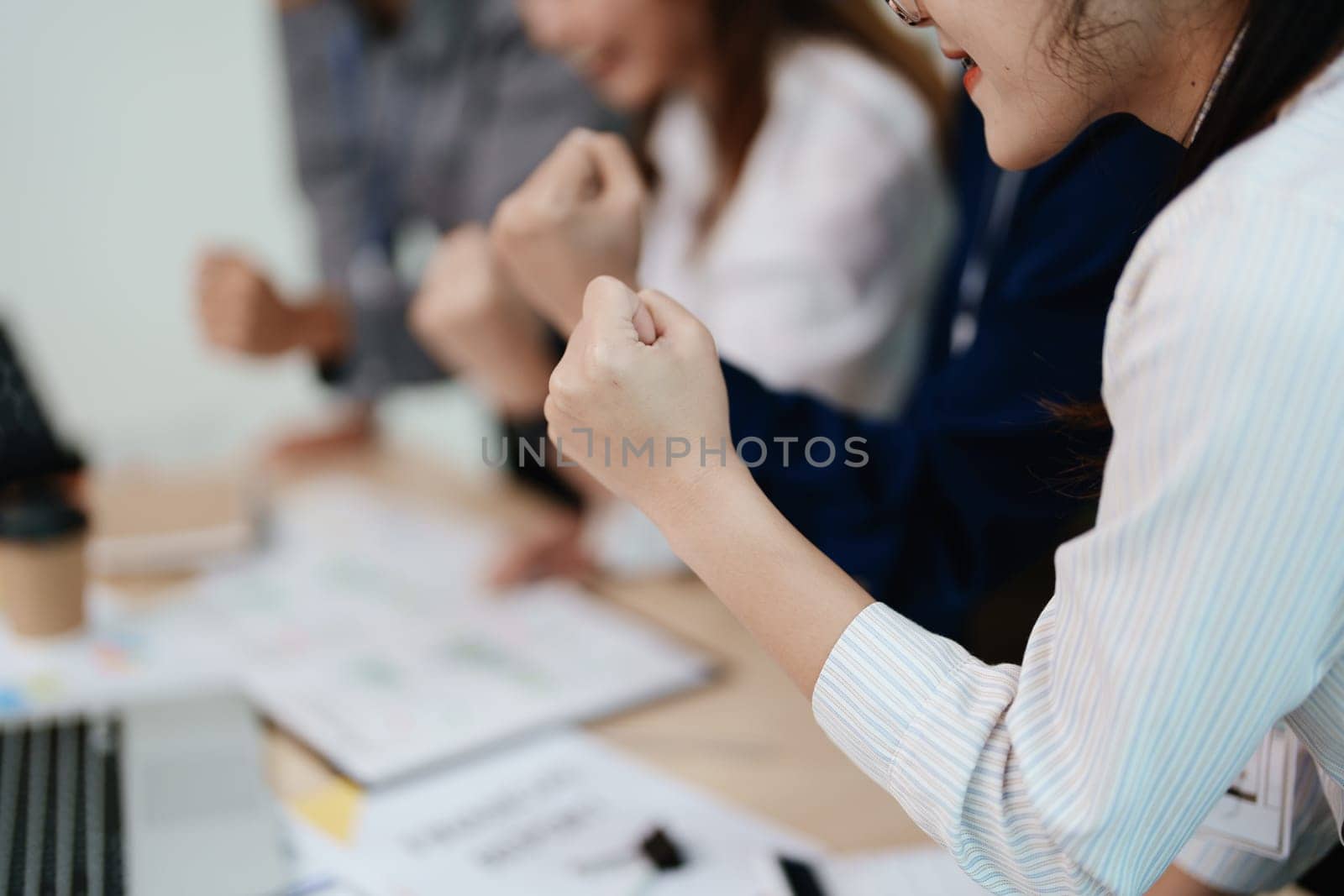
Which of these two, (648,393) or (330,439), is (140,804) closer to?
(648,393)

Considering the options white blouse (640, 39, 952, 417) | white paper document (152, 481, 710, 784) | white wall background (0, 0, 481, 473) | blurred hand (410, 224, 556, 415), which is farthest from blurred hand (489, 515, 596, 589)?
white wall background (0, 0, 481, 473)

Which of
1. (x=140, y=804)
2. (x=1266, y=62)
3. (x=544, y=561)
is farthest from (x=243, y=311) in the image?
(x=1266, y=62)

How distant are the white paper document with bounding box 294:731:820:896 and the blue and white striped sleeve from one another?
21cm

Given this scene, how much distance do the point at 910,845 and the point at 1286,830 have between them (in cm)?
19

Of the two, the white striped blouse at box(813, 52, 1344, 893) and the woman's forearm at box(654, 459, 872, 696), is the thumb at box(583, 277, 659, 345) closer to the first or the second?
the woman's forearm at box(654, 459, 872, 696)

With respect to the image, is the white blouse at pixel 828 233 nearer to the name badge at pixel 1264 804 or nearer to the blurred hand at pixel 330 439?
the name badge at pixel 1264 804

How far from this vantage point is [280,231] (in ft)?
6.70

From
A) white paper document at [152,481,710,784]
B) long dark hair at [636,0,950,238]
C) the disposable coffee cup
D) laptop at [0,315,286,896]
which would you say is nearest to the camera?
laptop at [0,315,286,896]

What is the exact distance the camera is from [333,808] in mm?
645

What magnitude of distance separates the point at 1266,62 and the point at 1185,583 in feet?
0.61

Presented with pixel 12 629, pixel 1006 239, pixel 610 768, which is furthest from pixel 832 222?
pixel 12 629

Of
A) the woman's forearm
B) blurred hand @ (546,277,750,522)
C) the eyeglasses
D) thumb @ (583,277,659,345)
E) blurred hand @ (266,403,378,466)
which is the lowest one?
blurred hand @ (266,403,378,466)

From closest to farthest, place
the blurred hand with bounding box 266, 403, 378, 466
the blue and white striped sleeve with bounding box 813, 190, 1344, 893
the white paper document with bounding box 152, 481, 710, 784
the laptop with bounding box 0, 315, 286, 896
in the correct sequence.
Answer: the blue and white striped sleeve with bounding box 813, 190, 1344, 893, the laptop with bounding box 0, 315, 286, 896, the white paper document with bounding box 152, 481, 710, 784, the blurred hand with bounding box 266, 403, 378, 466

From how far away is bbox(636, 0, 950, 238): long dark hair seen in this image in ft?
3.12
